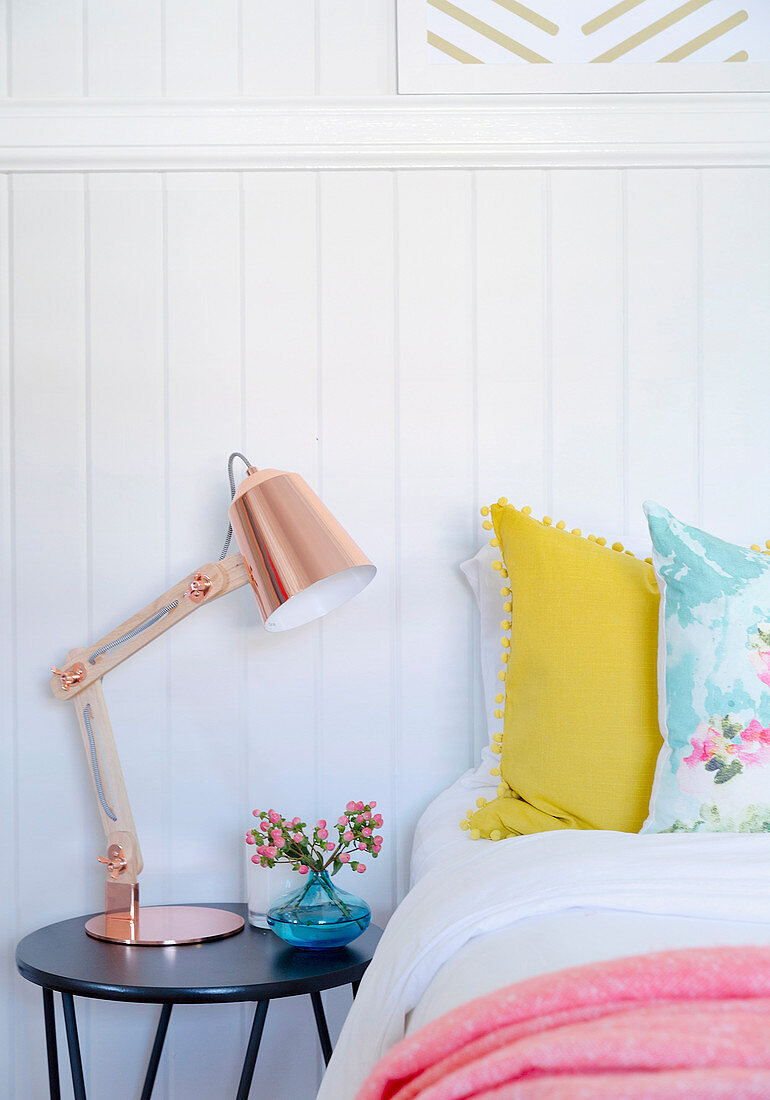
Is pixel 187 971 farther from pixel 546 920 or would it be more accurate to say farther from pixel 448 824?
pixel 546 920

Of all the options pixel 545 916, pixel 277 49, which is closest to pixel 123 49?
pixel 277 49

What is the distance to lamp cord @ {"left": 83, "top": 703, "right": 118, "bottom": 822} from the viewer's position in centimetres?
147

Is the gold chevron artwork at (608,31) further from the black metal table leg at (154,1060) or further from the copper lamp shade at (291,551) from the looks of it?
the black metal table leg at (154,1060)

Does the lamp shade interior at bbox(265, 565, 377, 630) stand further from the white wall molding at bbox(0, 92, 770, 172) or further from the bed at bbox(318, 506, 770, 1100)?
the white wall molding at bbox(0, 92, 770, 172)

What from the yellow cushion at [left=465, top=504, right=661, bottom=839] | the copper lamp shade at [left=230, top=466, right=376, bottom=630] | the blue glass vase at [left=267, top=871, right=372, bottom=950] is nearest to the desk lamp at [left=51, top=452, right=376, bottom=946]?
the copper lamp shade at [left=230, top=466, right=376, bottom=630]

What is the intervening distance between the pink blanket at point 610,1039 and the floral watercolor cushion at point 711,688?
20.3 inches

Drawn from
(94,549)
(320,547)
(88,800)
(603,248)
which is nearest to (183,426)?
(94,549)

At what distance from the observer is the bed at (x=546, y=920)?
0.77 metres

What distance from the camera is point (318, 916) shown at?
4.28 feet

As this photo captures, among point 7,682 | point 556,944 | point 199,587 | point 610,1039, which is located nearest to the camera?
point 610,1039

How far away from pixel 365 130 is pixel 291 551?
34.2 inches

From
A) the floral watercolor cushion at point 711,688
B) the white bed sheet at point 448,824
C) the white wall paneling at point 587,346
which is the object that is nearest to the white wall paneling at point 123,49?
the white wall paneling at point 587,346

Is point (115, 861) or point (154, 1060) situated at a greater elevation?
point (115, 861)

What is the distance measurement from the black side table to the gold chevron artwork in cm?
157
